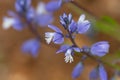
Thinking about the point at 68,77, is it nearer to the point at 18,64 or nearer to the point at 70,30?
the point at 18,64

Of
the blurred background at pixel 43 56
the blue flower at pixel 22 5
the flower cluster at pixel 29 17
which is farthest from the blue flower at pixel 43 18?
the blurred background at pixel 43 56

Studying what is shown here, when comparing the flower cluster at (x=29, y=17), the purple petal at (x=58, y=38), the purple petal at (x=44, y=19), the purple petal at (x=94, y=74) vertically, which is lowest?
the purple petal at (x=94, y=74)

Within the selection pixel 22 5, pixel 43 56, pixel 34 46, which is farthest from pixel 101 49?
pixel 43 56

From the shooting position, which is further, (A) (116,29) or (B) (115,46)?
(B) (115,46)

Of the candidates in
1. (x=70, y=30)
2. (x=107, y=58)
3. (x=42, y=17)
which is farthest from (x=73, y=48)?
(x=107, y=58)

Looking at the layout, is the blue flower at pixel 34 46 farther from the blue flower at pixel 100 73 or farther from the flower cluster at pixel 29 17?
the blue flower at pixel 100 73

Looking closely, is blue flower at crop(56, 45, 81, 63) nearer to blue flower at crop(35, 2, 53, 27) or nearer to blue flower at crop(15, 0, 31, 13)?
blue flower at crop(15, 0, 31, 13)

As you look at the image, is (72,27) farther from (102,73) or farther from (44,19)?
(44,19)

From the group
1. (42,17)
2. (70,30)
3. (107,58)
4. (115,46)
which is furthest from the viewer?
(115,46)
